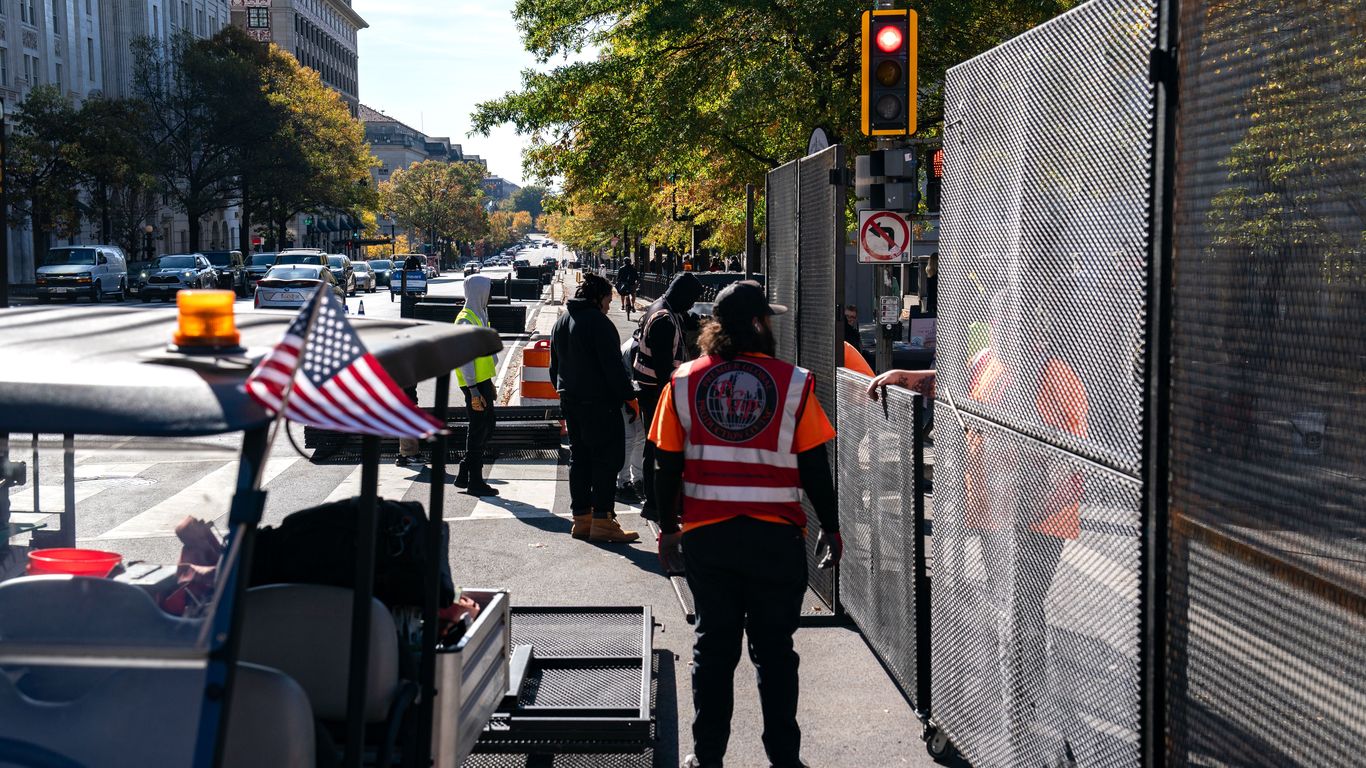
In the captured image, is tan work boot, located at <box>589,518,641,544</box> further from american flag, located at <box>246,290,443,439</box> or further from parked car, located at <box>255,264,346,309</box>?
parked car, located at <box>255,264,346,309</box>

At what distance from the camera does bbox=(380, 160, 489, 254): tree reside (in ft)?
462

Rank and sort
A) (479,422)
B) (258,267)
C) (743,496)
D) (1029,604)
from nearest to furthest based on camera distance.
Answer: (1029,604)
(743,496)
(479,422)
(258,267)

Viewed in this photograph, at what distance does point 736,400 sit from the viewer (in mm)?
5273

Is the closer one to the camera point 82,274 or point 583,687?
point 583,687

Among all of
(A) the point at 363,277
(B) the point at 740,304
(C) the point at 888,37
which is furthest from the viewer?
(A) the point at 363,277

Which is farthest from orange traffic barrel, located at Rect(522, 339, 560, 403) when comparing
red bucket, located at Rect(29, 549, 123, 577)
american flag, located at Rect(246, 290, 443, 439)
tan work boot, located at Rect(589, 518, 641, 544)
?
american flag, located at Rect(246, 290, 443, 439)

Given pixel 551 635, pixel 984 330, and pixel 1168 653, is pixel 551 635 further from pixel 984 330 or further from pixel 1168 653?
pixel 1168 653

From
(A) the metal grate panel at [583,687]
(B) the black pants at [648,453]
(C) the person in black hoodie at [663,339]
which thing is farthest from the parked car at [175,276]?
(A) the metal grate panel at [583,687]

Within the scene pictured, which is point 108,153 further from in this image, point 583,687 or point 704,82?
point 583,687

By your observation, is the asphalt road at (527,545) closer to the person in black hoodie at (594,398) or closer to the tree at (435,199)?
the person in black hoodie at (594,398)

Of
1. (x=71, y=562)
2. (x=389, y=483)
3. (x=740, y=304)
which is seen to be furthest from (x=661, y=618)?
(x=71, y=562)

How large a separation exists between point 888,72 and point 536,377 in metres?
6.19

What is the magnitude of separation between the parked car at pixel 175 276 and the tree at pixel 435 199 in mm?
86066

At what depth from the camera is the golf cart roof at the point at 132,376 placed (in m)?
2.62
